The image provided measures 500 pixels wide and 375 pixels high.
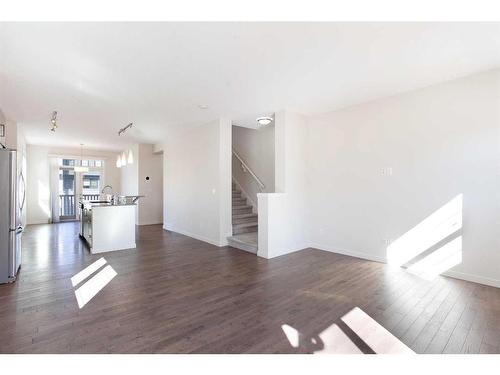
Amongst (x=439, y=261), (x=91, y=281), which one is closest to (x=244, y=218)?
(x=91, y=281)

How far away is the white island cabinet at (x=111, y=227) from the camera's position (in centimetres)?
496

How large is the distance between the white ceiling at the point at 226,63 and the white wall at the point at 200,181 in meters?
1.08

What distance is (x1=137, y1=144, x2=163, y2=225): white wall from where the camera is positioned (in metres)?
8.59

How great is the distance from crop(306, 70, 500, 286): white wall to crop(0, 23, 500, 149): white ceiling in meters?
0.34

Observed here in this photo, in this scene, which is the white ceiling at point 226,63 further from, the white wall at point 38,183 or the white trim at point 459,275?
the white wall at point 38,183

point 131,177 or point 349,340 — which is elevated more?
point 131,177

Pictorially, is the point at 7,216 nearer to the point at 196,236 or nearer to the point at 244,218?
the point at 196,236

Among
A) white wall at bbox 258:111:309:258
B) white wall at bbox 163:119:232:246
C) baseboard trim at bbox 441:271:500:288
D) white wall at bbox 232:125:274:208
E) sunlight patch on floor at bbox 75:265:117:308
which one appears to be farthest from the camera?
white wall at bbox 232:125:274:208

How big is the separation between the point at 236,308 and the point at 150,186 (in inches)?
279

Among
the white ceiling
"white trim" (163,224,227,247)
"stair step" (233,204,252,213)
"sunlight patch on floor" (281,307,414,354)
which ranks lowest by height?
"sunlight patch on floor" (281,307,414,354)

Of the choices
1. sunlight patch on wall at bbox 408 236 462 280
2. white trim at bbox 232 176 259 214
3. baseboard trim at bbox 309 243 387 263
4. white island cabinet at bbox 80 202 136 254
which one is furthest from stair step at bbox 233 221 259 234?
sunlight patch on wall at bbox 408 236 462 280

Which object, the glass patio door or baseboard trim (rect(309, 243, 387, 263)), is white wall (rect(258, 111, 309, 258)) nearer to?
baseboard trim (rect(309, 243, 387, 263))

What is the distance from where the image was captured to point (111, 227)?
16.9 feet
